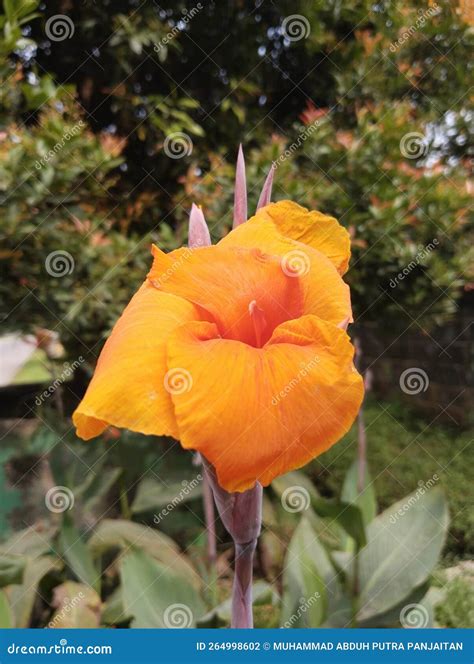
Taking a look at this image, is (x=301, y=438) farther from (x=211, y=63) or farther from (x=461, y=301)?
(x=461, y=301)
